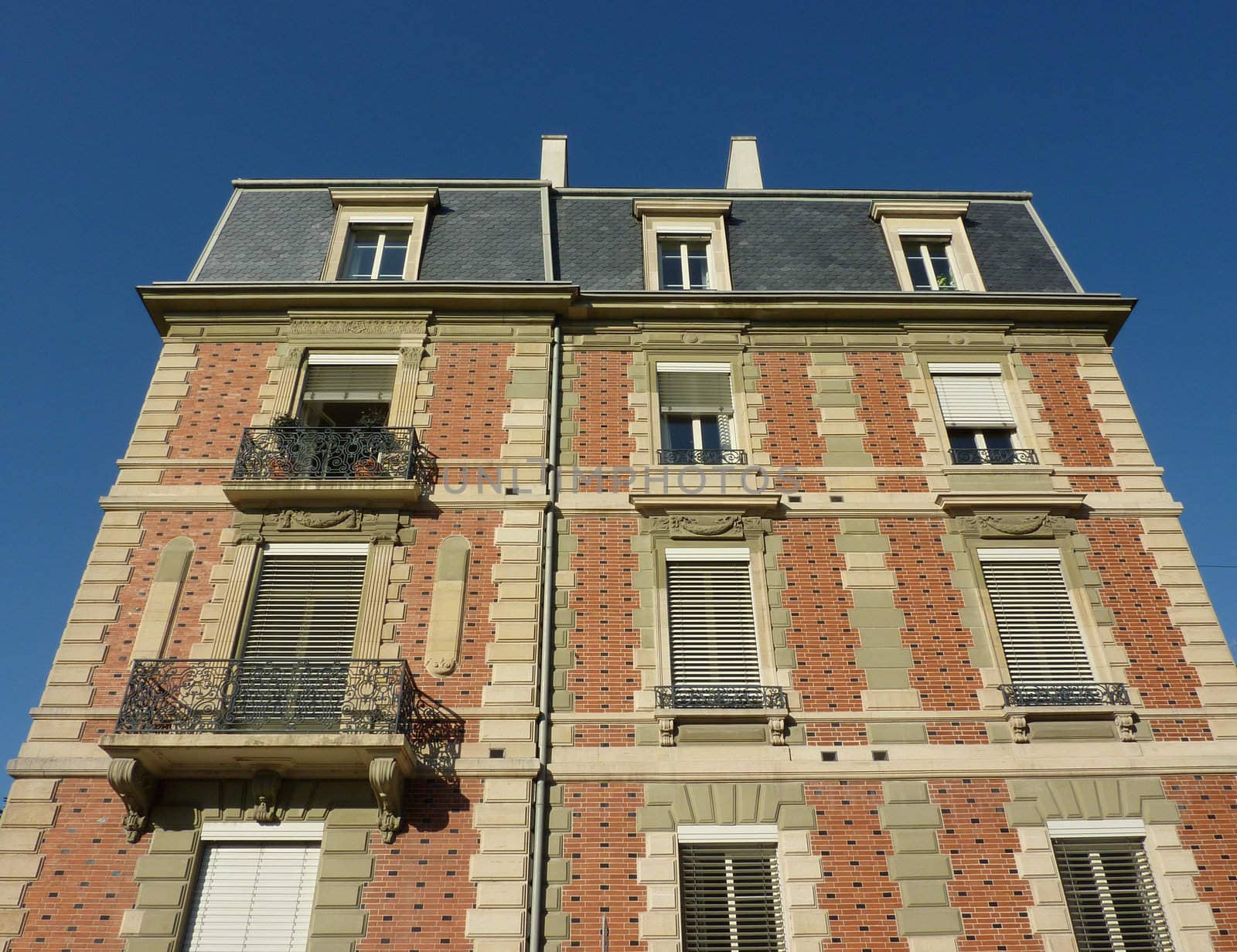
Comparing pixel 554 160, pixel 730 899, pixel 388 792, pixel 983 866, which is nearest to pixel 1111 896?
pixel 983 866

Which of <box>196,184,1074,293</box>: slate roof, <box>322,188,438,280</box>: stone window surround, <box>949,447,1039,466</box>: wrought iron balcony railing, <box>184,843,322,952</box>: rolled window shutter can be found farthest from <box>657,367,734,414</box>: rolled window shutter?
<box>184,843,322,952</box>: rolled window shutter

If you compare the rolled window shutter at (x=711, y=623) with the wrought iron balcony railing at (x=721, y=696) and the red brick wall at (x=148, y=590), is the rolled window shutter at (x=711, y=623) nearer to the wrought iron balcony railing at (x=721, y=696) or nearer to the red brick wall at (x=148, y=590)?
the wrought iron balcony railing at (x=721, y=696)

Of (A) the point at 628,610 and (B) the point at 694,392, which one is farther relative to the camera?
(B) the point at 694,392

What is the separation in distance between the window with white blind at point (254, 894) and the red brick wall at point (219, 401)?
490 cm

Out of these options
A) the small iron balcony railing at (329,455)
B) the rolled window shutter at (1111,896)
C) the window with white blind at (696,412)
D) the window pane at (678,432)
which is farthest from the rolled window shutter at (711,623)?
the rolled window shutter at (1111,896)

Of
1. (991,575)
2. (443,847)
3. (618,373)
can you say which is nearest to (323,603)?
(443,847)

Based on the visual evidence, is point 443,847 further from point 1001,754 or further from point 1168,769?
point 1168,769

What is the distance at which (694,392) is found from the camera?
14672mm

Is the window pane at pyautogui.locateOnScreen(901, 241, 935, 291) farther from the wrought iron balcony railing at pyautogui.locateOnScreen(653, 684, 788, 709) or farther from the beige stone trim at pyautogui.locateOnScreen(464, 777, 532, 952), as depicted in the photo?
the beige stone trim at pyautogui.locateOnScreen(464, 777, 532, 952)

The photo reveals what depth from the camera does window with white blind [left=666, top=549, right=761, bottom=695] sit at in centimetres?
1188

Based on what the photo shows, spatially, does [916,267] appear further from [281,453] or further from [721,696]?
[281,453]

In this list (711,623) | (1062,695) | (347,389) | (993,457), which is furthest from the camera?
(347,389)

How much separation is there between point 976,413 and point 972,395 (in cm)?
35

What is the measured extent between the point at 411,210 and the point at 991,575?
1027cm
